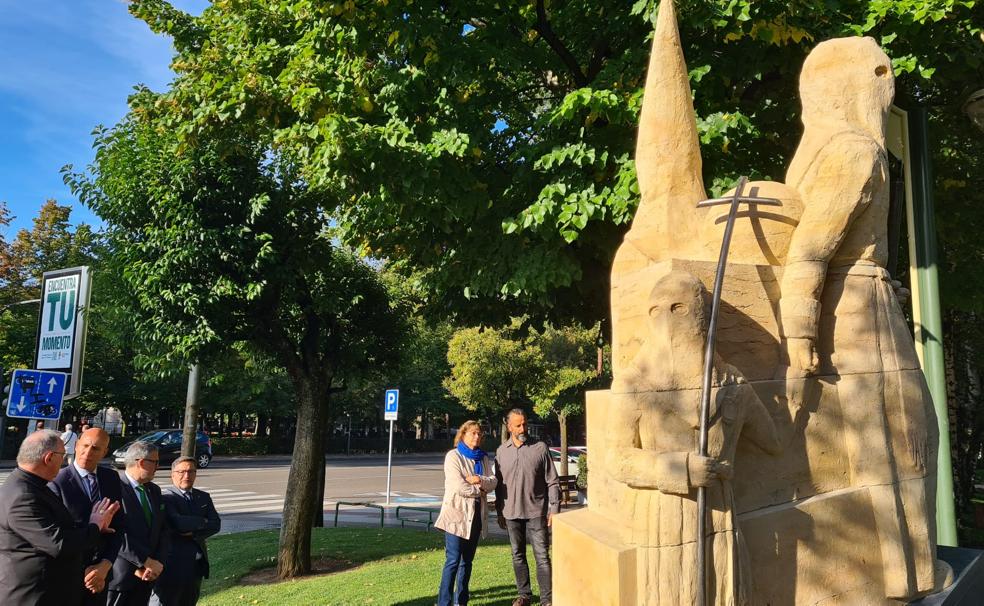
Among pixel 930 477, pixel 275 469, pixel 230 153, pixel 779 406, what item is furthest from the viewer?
pixel 275 469

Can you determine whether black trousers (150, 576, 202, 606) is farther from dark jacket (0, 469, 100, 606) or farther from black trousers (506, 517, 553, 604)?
black trousers (506, 517, 553, 604)

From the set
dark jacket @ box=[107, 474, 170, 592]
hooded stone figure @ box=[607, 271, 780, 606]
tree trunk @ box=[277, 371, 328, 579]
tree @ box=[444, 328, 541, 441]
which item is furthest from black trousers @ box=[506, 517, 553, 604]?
tree @ box=[444, 328, 541, 441]

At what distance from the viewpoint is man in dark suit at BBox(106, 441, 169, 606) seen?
5129mm

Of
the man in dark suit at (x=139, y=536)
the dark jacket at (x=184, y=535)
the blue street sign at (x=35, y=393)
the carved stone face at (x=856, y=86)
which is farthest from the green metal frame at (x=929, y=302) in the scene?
the blue street sign at (x=35, y=393)

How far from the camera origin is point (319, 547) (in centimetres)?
1110

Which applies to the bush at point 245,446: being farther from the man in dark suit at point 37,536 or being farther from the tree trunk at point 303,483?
the man in dark suit at point 37,536

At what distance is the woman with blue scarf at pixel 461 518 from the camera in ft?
21.9

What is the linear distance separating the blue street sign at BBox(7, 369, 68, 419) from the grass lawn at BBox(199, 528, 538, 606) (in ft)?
9.24

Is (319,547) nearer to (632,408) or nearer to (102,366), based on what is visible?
(632,408)

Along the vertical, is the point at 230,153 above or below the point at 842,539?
above

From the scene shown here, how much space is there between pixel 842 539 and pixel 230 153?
7.52 m

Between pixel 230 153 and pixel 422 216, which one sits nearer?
pixel 422 216

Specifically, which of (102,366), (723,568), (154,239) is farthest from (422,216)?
(102,366)

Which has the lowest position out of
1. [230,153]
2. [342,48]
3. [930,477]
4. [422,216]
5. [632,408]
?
[930,477]
